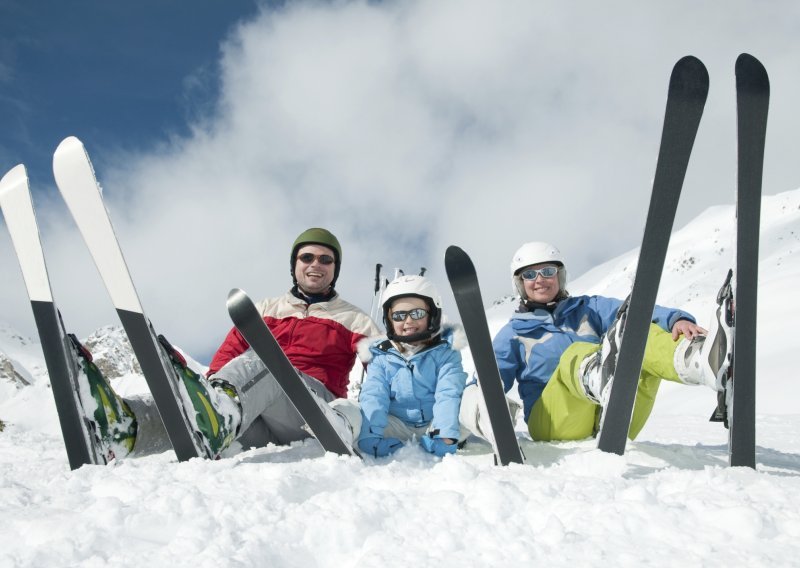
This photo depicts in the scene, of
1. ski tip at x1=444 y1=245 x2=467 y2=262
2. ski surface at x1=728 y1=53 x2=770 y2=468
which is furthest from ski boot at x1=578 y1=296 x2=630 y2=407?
ski tip at x1=444 y1=245 x2=467 y2=262

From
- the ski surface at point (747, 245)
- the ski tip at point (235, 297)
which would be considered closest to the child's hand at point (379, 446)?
the ski tip at point (235, 297)

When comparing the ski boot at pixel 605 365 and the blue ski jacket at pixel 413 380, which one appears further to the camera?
the blue ski jacket at pixel 413 380

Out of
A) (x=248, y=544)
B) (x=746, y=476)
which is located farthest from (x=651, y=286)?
(x=248, y=544)

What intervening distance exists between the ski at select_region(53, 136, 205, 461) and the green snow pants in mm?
1720

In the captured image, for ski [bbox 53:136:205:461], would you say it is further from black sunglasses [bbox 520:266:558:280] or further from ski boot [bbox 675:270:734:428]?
black sunglasses [bbox 520:266:558:280]

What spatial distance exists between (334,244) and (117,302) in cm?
176

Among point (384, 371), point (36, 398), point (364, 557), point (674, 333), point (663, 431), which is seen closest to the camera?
point (364, 557)

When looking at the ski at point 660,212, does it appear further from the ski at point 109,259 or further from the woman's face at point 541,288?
the ski at point 109,259

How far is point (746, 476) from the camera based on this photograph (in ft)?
5.15

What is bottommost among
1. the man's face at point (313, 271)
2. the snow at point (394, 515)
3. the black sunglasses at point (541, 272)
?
the snow at point (394, 515)

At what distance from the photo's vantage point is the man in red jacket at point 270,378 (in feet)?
7.52

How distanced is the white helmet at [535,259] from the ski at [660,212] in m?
1.57

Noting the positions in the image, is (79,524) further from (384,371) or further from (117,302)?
(384,371)

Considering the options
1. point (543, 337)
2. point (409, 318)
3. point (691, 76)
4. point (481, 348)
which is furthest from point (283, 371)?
point (691, 76)
